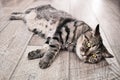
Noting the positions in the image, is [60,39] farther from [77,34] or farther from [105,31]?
[105,31]

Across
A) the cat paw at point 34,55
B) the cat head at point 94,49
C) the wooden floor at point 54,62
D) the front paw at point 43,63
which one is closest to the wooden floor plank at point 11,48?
the wooden floor at point 54,62

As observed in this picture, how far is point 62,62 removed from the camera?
155 cm

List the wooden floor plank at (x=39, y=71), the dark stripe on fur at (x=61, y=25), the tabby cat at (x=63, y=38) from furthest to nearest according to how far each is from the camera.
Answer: the dark stripe on fur at (x=61, y=25) < the tabby cat at (x=63, y=38) < the wooden floor plank at (x=39, y=71)

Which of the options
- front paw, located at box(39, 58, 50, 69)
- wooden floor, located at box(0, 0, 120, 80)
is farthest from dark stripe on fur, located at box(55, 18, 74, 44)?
front paw, located at box(39, 58, 50, 69)

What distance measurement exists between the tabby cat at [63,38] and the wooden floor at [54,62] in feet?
0.19

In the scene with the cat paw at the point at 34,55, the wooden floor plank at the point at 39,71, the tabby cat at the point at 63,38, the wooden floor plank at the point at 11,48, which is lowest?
the wooden floor plank at the point at 11,48

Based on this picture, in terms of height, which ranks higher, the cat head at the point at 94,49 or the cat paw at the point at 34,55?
the cat head at the point at 94,49

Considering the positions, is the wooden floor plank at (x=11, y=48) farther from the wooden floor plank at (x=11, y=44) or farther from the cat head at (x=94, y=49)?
the cat head at (x=94, y=49)

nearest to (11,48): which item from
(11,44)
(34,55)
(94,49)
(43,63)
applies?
(11,44)

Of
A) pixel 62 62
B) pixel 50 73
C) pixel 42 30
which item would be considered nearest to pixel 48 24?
pixel 42 30

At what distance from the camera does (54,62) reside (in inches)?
60.6

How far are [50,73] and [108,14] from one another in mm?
1777

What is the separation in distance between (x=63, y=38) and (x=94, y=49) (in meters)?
0.34

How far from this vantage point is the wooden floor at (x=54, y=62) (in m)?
1.39
